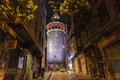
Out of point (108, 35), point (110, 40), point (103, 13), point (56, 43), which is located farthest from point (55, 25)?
point (110, 40)

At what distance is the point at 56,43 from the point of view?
66250mm

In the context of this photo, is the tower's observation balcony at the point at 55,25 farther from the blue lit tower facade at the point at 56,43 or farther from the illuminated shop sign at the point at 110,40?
the illuminated shop sign at the point at 110,40

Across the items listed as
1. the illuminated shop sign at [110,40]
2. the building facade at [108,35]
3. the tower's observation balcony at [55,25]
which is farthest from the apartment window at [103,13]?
the tower's observation balcony at [55,25]

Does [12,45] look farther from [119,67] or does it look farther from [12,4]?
[119,67]

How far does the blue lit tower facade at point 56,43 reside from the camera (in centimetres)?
6225

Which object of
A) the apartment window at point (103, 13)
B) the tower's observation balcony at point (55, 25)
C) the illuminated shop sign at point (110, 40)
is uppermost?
the tower's observation balcony at point (55, 25)

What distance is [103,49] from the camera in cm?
1228

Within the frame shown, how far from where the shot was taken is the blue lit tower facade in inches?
2451

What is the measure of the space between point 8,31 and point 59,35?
60.2 meters

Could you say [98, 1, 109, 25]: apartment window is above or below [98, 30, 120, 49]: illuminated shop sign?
above

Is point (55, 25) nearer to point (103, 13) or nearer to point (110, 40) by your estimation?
point (103, 13)

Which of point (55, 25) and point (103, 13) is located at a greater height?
point (55, 25)

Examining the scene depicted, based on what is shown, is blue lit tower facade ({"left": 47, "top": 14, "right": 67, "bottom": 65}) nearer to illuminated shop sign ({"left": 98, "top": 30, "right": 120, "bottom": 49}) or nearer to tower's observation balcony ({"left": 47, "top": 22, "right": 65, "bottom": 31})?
tower's observation balcony ({"left": 47, "top": 22, "right": 65, "bottom": 31})

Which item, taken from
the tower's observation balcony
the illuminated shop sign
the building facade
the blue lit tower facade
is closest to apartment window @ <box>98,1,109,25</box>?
the building facade
